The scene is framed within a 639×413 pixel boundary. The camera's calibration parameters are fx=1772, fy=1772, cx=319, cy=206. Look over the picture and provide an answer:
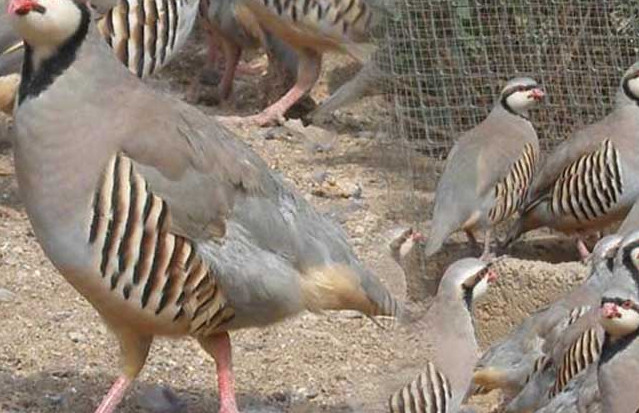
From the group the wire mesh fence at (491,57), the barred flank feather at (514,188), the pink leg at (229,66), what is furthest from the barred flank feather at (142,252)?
the pink leg at (229,66)

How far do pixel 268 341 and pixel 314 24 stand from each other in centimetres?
334

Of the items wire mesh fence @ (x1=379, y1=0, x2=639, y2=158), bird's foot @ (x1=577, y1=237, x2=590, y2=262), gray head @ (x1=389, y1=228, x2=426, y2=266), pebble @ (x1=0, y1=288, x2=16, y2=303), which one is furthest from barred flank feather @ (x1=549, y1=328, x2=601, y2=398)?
wire mesh fence @ (x1=379, y1=0, x2=639, y2=158)

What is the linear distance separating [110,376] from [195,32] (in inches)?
211

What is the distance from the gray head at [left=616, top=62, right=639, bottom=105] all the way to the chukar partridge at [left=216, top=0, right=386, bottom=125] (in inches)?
53.2

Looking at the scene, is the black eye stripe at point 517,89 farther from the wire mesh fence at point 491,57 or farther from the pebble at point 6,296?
the pebble at point 6,296

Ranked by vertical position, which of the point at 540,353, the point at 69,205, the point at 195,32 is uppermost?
the point at 69,205

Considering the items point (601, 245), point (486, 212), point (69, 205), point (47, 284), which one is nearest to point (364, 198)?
point (486, 212)

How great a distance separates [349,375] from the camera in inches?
219

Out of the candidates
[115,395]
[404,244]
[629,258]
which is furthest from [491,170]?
[115,395]

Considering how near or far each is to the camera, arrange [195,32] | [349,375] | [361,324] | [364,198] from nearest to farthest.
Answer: [349,375]
[361,324]
[364,198]
[195,32]

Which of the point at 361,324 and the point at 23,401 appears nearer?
the point at 23,401

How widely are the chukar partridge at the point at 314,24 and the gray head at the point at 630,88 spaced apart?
4.43 ft

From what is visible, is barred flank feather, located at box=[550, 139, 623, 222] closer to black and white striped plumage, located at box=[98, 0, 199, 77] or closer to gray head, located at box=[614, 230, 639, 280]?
black and white striped plumage, located at box=[98, 0, 199, 77]

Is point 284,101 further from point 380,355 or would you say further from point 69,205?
point 69,205
